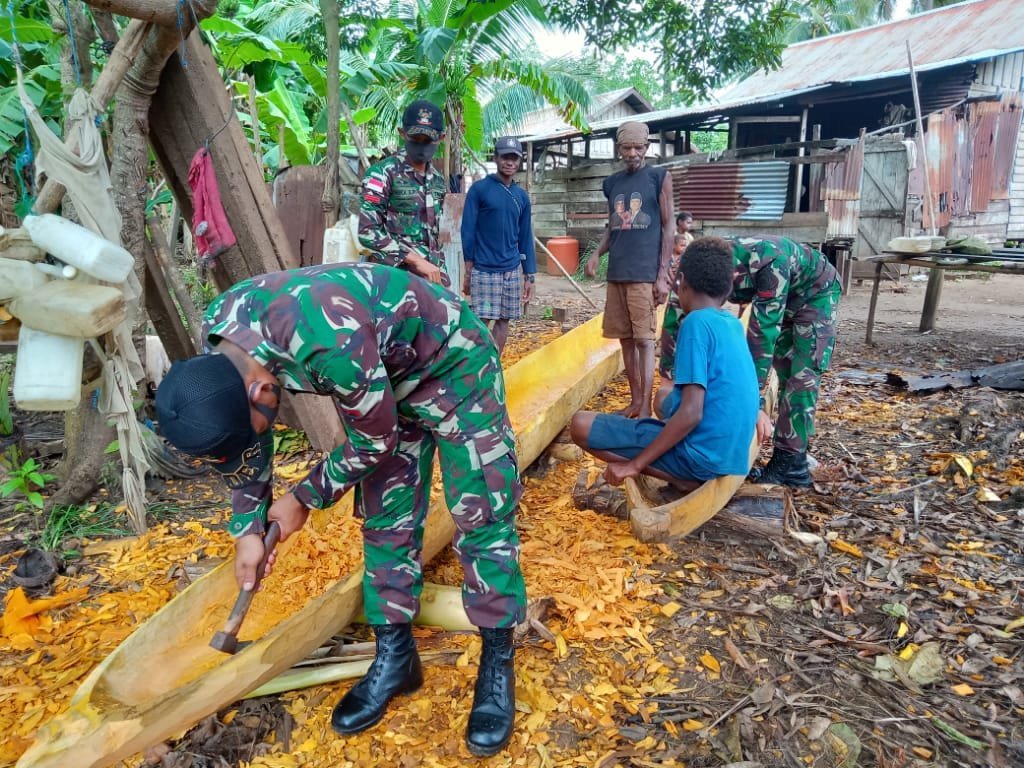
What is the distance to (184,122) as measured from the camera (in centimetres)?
370

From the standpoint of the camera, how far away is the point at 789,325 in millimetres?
3893

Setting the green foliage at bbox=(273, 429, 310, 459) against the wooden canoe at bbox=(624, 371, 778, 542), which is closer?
the wooden canoe at bbox=(624, 371, 778, 542)

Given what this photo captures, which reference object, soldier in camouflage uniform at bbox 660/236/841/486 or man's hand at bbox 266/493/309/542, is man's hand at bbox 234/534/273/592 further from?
soldier in camouflage uniform at bbox 660/236/841/486

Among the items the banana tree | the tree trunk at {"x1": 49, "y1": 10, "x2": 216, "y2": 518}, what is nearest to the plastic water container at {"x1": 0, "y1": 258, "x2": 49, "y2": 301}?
the tree trunk at {"x1": 49, "y1": 10, "x2": 216, "y2": 518}

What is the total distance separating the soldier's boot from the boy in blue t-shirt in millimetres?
833

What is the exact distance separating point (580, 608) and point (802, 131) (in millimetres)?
11997

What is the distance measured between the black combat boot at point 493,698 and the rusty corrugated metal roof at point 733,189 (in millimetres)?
10392

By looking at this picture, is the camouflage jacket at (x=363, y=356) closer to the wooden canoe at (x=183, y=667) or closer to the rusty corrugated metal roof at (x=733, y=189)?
the wooden canoe at (x=183, y=667)

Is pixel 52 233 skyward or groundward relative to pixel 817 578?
skyward

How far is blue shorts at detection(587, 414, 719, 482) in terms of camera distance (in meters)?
3.18

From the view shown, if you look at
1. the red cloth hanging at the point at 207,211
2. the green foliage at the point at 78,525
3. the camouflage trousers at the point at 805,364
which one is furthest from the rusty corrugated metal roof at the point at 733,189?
the green foliage at the point at 78,525

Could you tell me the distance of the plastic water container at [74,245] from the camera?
2.50 m

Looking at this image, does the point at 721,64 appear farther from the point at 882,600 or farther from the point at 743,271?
the point at 882,600

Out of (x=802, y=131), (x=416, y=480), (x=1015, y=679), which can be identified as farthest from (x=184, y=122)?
(x=802, y=131)
